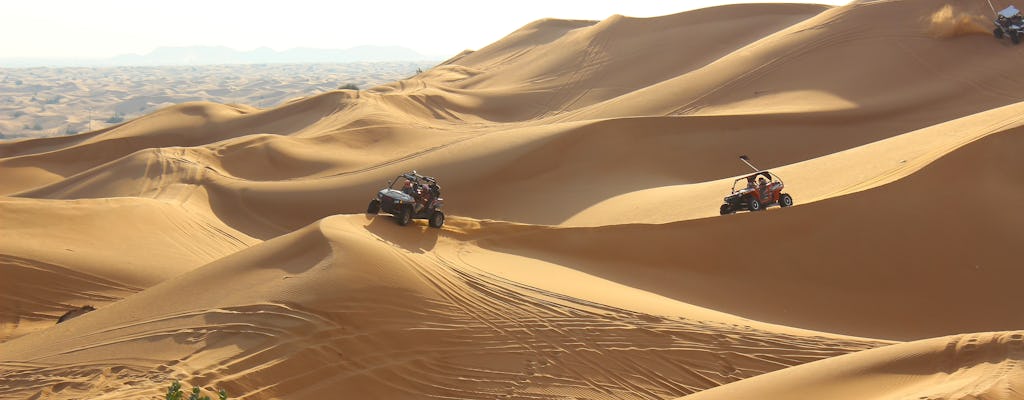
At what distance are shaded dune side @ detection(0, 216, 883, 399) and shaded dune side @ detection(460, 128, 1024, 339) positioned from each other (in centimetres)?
199

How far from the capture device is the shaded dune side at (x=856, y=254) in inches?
428

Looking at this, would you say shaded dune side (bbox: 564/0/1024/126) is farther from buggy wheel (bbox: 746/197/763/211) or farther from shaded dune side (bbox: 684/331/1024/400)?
shaded dune side (bbox: 684/331/1024/400)

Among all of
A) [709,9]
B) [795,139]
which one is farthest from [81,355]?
[709,9]

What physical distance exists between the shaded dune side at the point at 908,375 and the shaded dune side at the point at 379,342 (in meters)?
1.47

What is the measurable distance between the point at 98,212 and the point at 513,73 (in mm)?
26995

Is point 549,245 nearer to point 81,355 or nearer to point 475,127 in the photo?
point 81,355

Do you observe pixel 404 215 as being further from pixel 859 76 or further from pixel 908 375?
pixel 859 76

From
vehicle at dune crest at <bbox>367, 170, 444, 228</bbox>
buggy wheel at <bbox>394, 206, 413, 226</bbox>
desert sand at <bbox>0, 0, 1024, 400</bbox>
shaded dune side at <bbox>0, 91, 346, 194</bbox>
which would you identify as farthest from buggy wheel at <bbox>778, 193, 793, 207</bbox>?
shaded dune side at <bbox>0, 91, 346, 194</bbox>

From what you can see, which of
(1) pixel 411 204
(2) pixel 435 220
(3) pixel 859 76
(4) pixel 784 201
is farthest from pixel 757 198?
(3) pixel 859 76

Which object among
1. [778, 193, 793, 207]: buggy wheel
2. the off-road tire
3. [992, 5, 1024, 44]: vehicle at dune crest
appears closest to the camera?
the off-road tire

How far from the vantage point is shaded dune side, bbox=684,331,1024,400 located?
602cm

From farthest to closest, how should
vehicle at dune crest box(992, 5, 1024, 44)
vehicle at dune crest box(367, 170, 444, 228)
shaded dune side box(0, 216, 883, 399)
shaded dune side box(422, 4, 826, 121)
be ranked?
1. shaded dune side box(422, 4, 826, 121)
2. vehicle at dune crest box(992, 5, 1024, 44)
3. vehicle at dune crest box(367, 170, 444, 228)
4. shaded dune side box(0, 216, 883, 399)

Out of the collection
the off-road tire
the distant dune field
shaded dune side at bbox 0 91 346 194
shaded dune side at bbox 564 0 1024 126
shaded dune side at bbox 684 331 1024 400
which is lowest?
the distant dune field

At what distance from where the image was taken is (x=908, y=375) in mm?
6488
